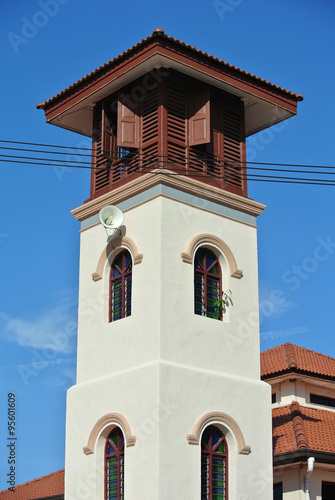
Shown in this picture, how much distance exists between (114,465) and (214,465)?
2125mm

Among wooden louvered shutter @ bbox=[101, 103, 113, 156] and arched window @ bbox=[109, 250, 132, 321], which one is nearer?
arched window @ bbox=[109, 250, 132, 321]

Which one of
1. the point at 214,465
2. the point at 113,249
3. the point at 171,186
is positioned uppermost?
the point at 171,186

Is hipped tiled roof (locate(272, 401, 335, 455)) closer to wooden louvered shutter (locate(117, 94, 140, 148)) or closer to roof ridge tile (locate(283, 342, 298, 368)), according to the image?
roof ridge tile (locate(283, 342, 298, 368))

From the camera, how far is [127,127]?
73.8 feet

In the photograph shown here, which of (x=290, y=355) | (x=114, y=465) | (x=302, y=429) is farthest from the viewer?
(x=290, y=355)

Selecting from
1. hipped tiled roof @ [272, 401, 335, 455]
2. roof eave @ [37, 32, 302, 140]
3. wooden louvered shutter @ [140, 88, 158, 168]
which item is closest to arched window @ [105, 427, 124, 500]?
hipped tiled roof @ [272, 401, 335, 455]

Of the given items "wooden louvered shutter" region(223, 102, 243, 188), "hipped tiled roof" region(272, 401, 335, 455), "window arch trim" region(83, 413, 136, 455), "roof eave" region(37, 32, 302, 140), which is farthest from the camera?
"wooden louvered shutter" region(223, 102, 243, 188)

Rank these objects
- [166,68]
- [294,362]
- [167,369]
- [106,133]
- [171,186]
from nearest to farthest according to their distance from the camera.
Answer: [167,369], [171,186], [166,68], [106,133], [294,362]

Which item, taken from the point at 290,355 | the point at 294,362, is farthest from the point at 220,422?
the point at 290,355

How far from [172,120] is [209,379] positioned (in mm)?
5997

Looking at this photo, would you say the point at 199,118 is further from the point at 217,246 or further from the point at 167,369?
the point at 167,369

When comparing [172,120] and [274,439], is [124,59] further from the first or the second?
[274,439]

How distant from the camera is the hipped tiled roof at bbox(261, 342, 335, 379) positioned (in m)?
24.5

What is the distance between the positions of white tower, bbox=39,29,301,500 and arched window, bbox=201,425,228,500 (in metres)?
0.03
